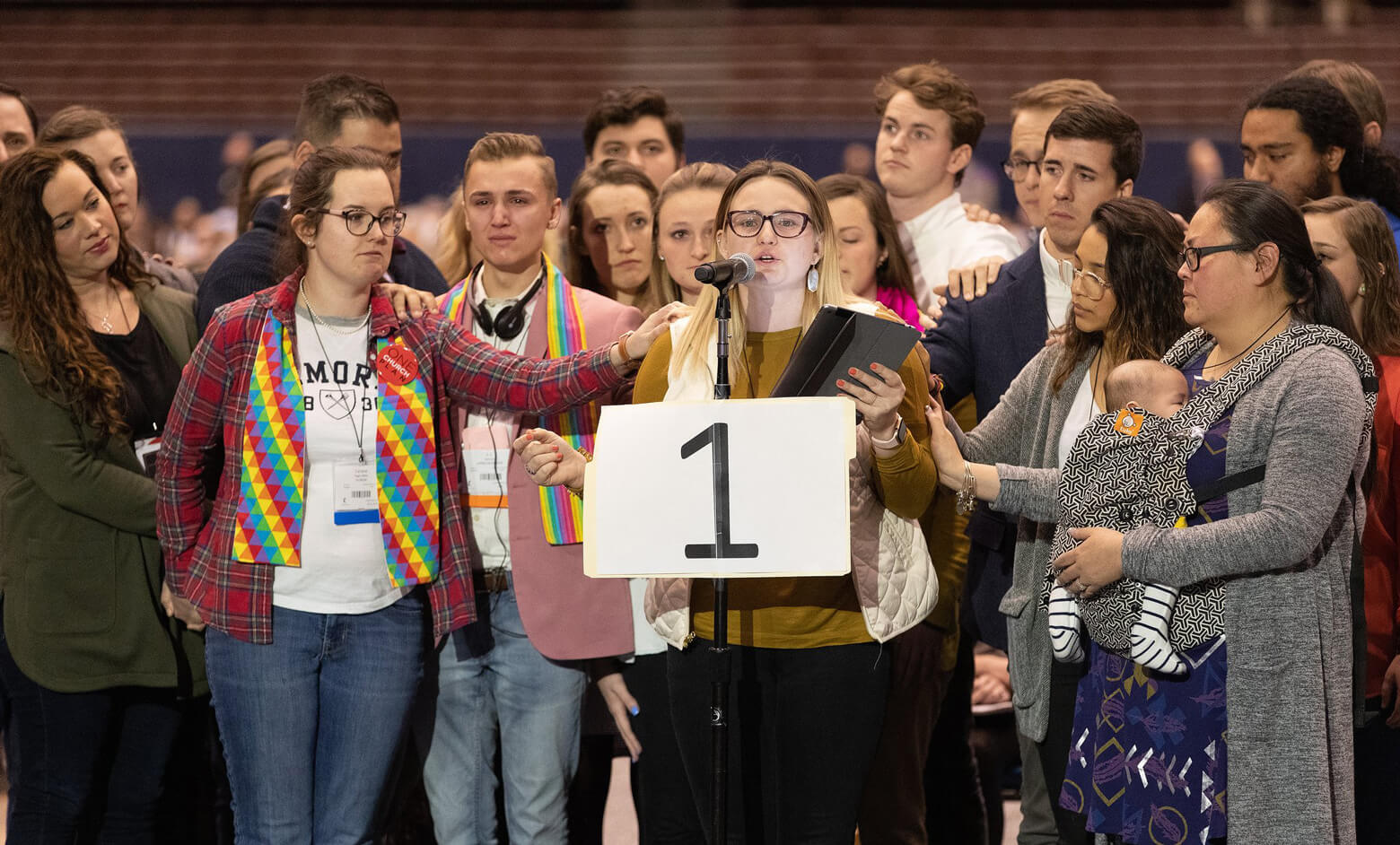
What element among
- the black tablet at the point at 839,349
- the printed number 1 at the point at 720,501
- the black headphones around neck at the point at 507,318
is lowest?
the printed number 1 at the point at 720,501

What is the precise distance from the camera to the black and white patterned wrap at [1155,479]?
245cm

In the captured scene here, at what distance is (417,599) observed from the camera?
9.48 feet

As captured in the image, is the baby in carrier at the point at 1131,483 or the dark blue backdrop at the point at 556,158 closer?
the baby in carrier at the point at 1131,483

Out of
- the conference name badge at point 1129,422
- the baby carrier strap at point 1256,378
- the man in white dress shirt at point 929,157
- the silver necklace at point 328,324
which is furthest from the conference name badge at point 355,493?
the man in white dress shirt at point 929,157

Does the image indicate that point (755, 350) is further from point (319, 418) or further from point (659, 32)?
point (659, 32)

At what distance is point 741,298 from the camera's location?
257 centimetres

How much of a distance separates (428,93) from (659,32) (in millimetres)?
1948

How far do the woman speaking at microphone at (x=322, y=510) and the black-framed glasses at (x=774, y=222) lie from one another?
1.15ft

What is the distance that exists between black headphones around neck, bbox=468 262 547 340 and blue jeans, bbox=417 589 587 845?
565mm

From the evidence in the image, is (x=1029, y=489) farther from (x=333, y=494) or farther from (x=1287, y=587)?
(x=333, y=494)

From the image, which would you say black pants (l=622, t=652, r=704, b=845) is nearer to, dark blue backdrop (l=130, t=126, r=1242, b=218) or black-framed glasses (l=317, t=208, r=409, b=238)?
black-framed glasses (l=317, t=208, r=409, b=238)

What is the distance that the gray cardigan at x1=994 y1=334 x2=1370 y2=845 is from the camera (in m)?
2.35

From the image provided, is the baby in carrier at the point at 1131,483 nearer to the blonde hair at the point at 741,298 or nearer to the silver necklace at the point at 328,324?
the blonde hair at the point at 741,298

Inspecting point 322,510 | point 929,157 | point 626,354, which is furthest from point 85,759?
point 929,157
